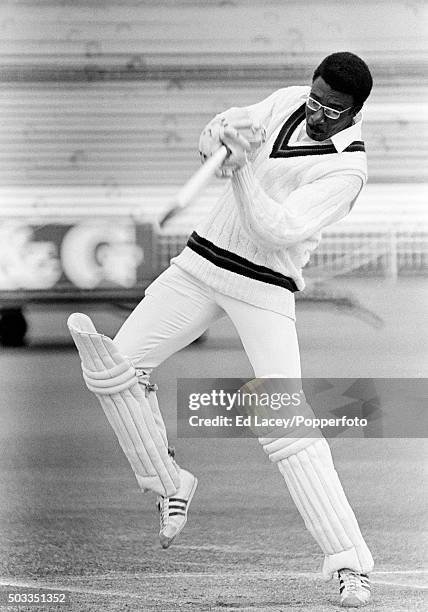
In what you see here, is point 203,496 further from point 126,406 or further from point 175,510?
point 126,406

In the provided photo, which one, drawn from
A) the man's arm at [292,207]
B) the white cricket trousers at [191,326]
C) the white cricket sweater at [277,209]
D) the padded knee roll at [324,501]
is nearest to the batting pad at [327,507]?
the padded knee roll at [324,501]

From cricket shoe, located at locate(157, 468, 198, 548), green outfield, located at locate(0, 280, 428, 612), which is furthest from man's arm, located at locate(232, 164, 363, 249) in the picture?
cricket shoe, located at locate(157, 468, 198, 548)

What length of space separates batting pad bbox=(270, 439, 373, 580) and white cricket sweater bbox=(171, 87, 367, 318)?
0.26 meters

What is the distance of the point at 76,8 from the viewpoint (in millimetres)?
2801

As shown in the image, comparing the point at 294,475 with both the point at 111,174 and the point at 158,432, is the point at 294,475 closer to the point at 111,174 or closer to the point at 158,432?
the point at 158,432

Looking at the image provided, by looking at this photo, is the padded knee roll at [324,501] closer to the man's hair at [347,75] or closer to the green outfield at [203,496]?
the green outfield at [203,496]

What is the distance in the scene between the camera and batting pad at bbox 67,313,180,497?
2635mm

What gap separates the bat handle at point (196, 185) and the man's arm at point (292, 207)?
7 cm

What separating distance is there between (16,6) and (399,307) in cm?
90

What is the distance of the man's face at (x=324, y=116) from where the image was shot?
2.50 meters

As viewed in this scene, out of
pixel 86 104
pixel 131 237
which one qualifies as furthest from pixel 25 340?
pixel 86 104

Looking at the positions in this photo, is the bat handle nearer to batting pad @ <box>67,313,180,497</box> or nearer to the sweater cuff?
the sweater cuff

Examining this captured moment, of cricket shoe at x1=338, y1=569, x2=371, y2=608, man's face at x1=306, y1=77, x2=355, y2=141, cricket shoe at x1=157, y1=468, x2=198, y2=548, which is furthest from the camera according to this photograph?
cricket shoe at x1=157, y1=468, x2=198, y2=548

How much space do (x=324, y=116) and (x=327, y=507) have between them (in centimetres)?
67
